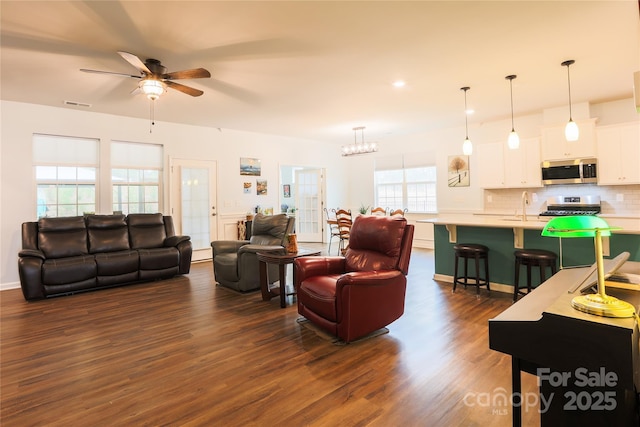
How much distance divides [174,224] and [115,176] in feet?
4.25

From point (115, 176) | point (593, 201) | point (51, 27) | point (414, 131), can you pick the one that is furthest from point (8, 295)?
point (593, 201)

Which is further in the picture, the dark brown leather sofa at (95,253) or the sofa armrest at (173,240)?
the sofa armrest at (173,240)

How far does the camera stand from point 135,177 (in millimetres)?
5973

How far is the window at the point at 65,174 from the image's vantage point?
16.9 feet

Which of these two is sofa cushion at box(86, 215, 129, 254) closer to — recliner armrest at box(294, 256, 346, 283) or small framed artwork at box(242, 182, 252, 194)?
small framed artwork at box(242, 182, 252, 194)

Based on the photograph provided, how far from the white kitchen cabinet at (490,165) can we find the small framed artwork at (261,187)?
4575 millimetres

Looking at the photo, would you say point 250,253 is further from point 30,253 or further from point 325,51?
point 30,253

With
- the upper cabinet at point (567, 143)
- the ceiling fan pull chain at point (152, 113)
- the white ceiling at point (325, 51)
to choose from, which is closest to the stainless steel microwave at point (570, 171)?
the upper cabinet at point (567, 143)

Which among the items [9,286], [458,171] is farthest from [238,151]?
[458,171]

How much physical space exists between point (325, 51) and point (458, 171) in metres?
4.88

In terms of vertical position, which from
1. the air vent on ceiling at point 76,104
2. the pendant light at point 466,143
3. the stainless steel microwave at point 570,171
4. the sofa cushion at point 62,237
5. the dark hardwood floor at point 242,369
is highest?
the air vent on ceiling at point 76,104

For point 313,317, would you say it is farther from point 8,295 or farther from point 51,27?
point 8,295

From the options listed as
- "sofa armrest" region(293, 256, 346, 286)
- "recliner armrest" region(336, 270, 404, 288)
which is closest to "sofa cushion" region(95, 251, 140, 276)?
"sofa armrest" region(293, 256, 346, 286)

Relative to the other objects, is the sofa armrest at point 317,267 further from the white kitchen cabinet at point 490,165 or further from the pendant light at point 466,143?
the white kitchen cabinet at point 490,165
